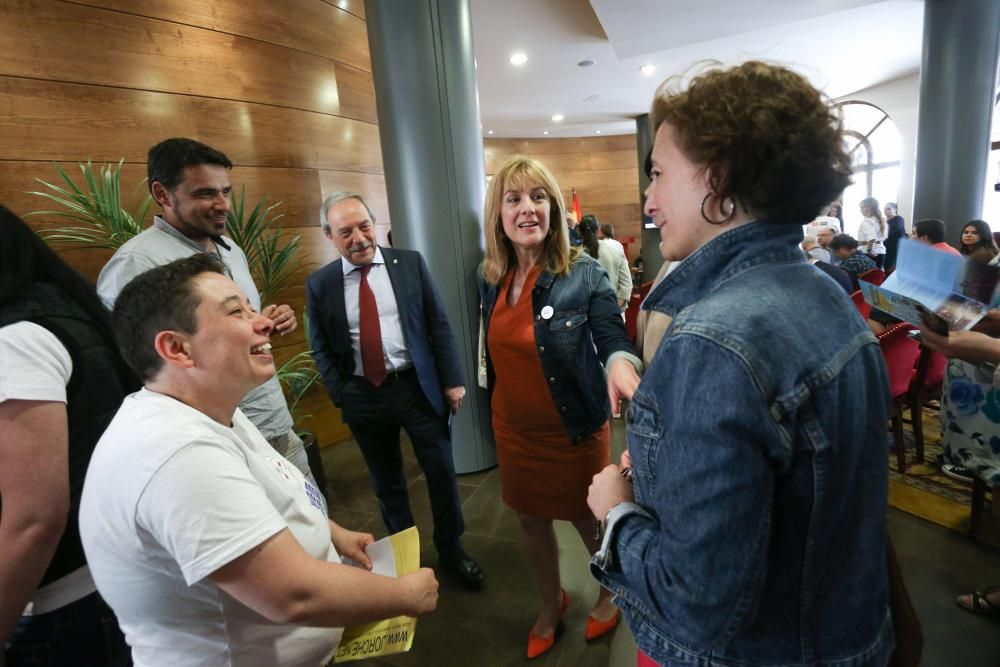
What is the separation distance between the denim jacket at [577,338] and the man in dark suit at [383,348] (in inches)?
26.1

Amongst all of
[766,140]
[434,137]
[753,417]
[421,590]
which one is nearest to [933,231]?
[434,137]

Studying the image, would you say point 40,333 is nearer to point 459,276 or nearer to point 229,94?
point 459,276

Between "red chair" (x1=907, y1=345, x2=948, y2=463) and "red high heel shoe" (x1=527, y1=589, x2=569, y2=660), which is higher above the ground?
"red chair" (x1=907, y1=345, x2=948, y2=463)

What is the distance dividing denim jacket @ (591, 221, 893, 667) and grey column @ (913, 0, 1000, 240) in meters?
6.16

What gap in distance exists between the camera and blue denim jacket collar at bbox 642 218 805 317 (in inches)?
25.5

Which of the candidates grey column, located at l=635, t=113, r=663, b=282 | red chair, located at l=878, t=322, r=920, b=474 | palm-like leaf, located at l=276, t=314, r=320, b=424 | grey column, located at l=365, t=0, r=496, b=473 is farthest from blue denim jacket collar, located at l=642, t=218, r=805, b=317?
grey column, located at l=635, t=113, r=663, b=282

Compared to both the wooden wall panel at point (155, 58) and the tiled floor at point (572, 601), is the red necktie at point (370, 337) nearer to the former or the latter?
the tiled floor at point (572, 601)

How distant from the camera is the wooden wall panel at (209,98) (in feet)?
8.11

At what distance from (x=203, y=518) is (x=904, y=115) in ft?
39.6

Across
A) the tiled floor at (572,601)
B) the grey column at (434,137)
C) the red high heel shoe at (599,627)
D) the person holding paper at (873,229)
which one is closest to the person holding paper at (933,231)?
the tiled floor at (572,601)

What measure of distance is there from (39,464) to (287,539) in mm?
542

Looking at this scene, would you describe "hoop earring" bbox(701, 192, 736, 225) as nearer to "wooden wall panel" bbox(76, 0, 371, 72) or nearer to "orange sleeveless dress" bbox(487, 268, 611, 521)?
"orange sleeveless dress" bbox(487, 268, 611, 521)

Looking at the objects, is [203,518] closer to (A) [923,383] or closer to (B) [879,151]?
(A) [923,383]

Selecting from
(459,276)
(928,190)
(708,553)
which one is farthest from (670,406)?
(928,190)
